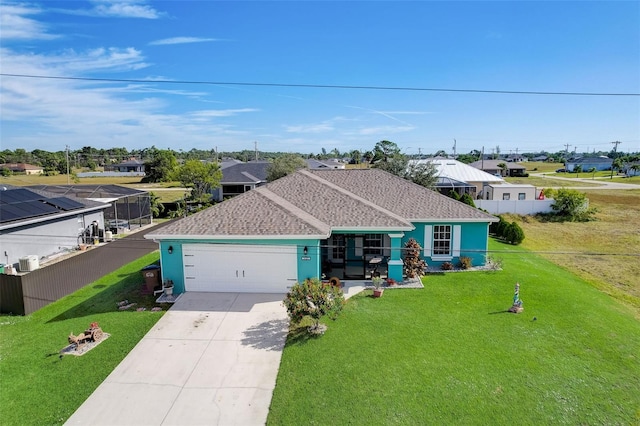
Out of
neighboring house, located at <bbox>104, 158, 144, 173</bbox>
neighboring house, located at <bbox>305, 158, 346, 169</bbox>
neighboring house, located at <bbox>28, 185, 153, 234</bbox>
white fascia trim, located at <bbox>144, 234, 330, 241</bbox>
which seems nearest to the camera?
white fascia trim, located at <bbox>144, 234, 330, 241</bbox>

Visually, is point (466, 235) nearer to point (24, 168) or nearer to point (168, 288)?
point (168, 288)

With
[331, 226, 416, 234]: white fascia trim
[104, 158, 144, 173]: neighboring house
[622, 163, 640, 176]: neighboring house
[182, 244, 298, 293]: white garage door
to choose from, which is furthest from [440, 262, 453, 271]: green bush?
[104, 158, 144, 173]: neighboring house

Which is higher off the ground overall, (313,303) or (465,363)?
(313,303)

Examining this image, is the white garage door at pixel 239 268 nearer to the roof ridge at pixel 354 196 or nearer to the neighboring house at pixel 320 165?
the roof ridge at pixel 354 196

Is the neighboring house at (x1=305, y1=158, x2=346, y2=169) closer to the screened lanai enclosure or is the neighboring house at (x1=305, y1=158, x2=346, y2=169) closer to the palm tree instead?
the palm tree

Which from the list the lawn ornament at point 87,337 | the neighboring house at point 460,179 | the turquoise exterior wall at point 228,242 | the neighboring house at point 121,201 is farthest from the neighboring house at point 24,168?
the lawn ornament at point 87,337

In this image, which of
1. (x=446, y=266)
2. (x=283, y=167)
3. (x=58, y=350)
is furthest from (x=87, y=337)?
(x=283, y=167)
